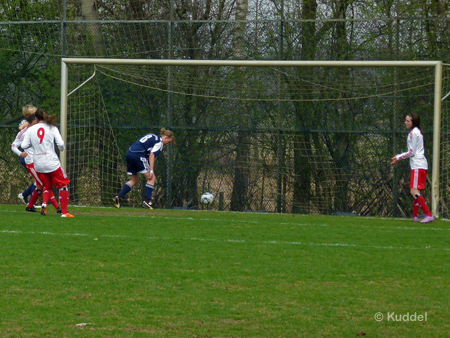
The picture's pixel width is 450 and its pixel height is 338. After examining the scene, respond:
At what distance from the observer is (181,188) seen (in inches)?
537

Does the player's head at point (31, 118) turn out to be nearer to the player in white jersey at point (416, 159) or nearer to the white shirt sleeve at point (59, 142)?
the white shirt sleeve at point (59, 142)

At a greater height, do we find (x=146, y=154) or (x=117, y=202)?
(x=146, y=154)

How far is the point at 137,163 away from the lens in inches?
486

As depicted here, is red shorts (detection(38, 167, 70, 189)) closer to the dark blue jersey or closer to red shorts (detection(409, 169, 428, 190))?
the dark blue jersey

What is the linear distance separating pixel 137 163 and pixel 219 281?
7094 mm

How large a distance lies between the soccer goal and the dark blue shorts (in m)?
1.29

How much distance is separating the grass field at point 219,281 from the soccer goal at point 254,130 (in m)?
3.72

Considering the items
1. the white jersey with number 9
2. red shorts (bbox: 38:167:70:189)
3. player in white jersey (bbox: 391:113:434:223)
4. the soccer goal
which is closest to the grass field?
red shorts (bbox: 38:167:70:189)

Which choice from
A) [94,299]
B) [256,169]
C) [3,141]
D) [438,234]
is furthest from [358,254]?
[3,141]

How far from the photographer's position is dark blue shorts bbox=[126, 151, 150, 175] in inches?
485

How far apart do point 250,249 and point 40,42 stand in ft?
29.9

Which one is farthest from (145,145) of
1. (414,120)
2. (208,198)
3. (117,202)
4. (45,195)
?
(414,120)

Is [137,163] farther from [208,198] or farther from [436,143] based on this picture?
[436,143]

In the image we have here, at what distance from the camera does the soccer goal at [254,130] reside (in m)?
12.9
